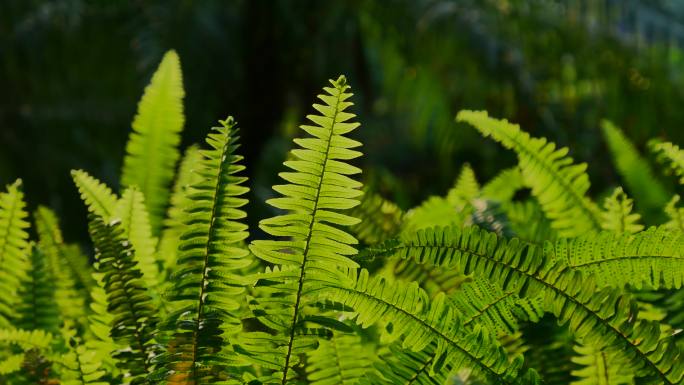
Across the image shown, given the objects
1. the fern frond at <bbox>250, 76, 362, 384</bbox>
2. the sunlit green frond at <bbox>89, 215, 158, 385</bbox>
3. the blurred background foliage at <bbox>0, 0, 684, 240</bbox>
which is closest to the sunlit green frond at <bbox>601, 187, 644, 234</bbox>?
the fern frond at <bbox>250, 76, 362, 384</bbox>

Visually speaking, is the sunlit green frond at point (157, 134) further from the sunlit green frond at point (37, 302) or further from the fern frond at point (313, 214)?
the fern frond at point (313, 214)

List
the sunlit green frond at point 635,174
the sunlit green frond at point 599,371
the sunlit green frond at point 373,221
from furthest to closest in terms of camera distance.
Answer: the sunlit green frond at point 635,174 < the sunlit green frond at point 373,221 < the sunlit green frond at point 599,371

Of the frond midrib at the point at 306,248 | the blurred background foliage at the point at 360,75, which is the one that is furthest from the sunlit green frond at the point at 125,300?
the blurred background foliage at the point at 360,75

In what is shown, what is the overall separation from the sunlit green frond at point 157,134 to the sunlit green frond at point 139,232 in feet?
0.70

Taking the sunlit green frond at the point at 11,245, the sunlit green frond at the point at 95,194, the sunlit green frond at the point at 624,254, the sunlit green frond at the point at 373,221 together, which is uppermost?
the sunlit green frond at the point at 373,221

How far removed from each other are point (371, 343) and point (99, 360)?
0.24 metres

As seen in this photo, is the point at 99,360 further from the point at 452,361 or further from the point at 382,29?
the point at 382,29

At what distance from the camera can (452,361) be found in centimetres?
52

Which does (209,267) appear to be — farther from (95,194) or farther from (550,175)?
(550,175)

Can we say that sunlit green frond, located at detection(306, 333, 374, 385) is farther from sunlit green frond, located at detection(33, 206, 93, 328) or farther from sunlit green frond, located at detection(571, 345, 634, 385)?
sunlit green frond, located at detection(33, 206, 93, 328)

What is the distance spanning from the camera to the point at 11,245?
699 mm

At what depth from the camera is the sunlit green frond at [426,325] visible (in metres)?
0.52

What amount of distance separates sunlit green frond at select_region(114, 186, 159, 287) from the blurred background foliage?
1.18 metres

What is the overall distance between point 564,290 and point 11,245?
0.47m
